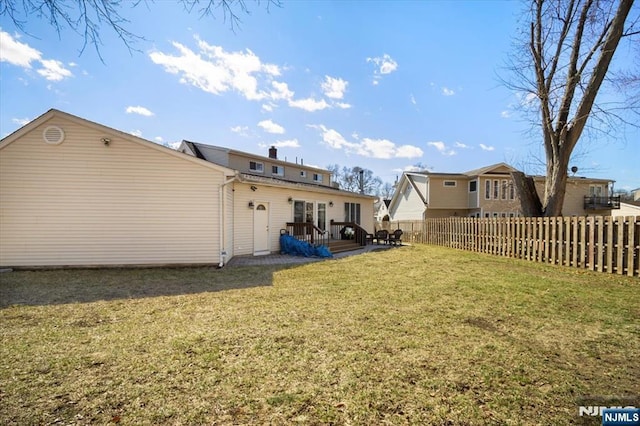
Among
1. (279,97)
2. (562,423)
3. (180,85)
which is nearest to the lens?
(562,423)

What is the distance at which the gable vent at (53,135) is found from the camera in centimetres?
922

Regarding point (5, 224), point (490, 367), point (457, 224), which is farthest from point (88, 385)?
point (457, 224)

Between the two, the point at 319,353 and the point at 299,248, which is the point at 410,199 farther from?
the point at 319,353

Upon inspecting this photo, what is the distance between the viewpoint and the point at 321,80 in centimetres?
1464

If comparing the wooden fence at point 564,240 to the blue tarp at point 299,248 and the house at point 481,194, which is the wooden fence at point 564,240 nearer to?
the blue tarp at point 299,248

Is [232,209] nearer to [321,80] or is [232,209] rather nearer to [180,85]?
[180,85]

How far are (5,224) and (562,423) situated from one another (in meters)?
13.5

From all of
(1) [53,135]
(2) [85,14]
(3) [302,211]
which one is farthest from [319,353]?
(3) [302,211]

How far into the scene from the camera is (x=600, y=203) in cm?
2800

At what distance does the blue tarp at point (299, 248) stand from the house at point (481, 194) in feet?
54.0

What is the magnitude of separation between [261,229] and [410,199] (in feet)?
66.0

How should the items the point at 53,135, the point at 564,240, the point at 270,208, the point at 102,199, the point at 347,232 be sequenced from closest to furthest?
the point at 53,135 < the point at 564,240 < the point at 102,199 < the point at 270,208 < the point at 347,232

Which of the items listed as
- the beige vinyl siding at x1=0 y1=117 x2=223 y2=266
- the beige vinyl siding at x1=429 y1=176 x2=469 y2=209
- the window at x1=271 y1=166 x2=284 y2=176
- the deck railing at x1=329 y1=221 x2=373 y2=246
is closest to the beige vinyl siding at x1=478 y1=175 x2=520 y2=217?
the beige vinyl siding at x1=429 y1=176 x2=469 y2=209

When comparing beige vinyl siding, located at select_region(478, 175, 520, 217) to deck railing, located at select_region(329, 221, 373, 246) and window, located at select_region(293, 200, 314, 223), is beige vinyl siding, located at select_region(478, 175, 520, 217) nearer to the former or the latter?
deck railing, located at select_region(329, 221, 373, 246)
